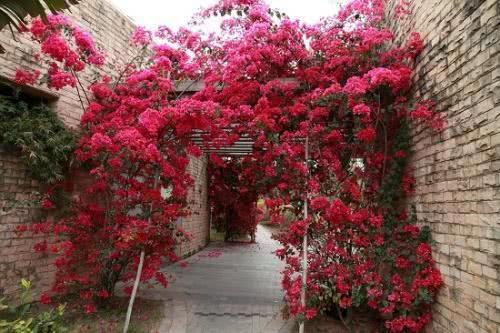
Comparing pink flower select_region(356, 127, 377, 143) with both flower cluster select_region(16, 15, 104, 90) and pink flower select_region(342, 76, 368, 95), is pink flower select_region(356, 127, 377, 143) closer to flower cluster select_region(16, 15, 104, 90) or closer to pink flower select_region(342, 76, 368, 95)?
pink flower select_region(342, 76, 368, 95)

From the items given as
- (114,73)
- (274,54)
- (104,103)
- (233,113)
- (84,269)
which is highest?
(114,73)

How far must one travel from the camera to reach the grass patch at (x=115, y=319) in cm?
504

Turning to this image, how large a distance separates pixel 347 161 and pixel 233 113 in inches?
70.9

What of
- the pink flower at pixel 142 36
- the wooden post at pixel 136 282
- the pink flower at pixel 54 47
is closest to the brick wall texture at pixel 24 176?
the pink flower at pixel 54 47

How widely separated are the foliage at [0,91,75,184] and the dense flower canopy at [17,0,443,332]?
45 centimetres

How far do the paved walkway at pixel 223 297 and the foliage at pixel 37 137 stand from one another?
8.31ft

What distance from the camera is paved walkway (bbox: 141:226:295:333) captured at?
5.34 m

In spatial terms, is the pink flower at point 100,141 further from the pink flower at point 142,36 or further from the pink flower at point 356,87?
the pink flower at point 356,87

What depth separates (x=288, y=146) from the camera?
201 inches

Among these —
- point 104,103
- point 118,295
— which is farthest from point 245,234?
point 104,103

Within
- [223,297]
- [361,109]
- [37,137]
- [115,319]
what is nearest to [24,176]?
[37,137]

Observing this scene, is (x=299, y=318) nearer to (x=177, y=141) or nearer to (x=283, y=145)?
(x=283, y=145)

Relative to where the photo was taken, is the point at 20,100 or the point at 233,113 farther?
the point at 20,100

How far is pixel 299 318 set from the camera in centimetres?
461
